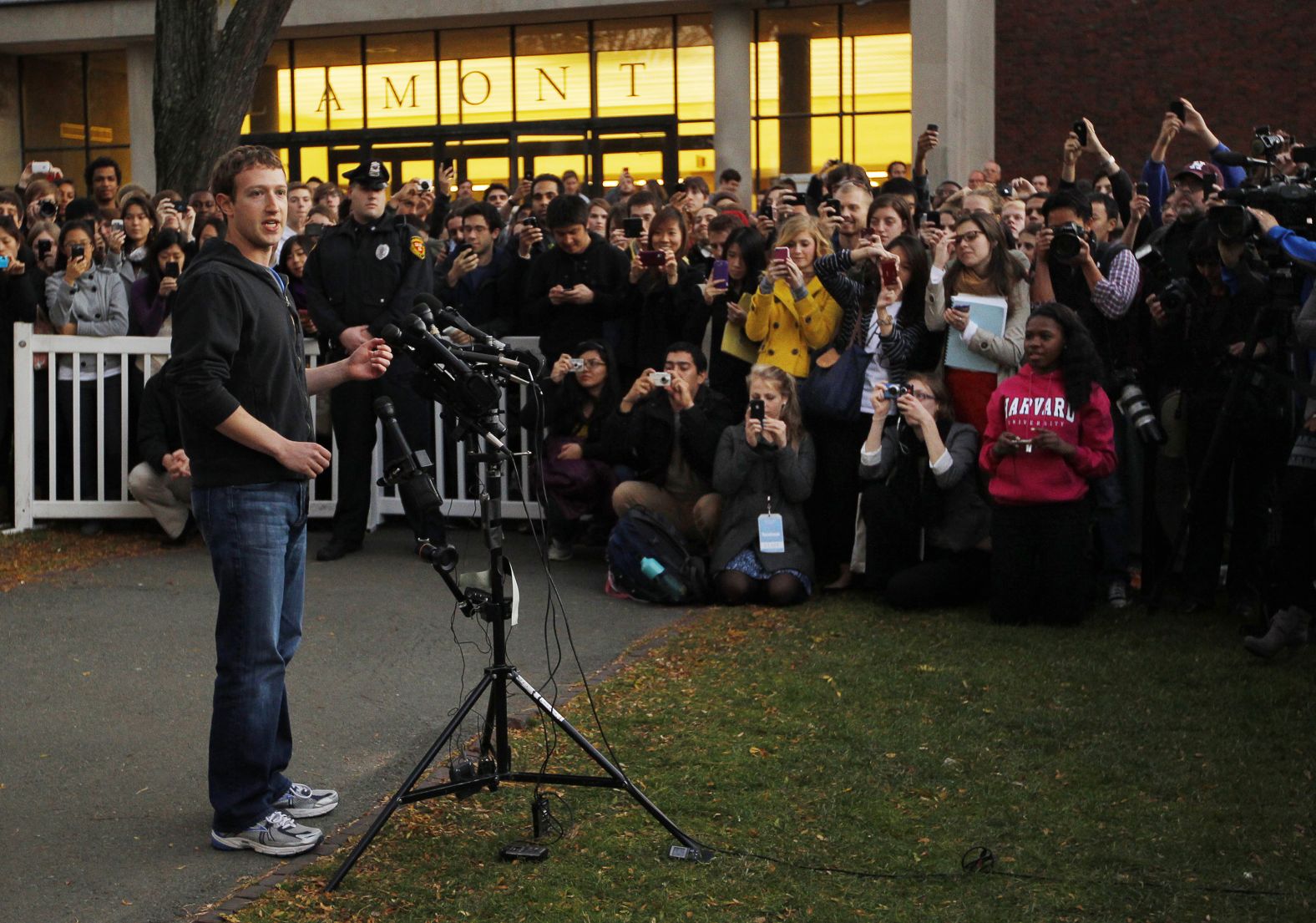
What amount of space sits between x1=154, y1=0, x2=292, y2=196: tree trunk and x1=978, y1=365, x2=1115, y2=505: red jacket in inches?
334

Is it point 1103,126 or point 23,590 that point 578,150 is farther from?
point 23,590

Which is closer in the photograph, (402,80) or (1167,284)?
(1167,284)

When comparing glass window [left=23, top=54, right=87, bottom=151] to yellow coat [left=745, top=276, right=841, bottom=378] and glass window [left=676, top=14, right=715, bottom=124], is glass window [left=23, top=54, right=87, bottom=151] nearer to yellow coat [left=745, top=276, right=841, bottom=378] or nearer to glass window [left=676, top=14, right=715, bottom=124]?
glass window [left=676, top=14, right=715, bottom=124]

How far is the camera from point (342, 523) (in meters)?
9.90

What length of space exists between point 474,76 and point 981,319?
18925 mm

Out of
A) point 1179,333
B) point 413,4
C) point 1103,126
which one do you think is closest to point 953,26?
point 1103,126

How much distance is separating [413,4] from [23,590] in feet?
60.7

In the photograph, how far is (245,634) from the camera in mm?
4875

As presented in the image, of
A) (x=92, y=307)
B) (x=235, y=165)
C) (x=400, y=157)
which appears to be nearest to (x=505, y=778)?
(x=235, y=165)

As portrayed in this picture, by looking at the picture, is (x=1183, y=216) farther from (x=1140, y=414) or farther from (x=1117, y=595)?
(x=1117, y=595)

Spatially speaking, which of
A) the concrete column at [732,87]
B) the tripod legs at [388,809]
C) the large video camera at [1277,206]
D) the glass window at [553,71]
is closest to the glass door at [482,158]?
the glass window at [553,71]

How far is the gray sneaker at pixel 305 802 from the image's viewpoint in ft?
17.2

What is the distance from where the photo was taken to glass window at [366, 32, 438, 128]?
86.4 ft

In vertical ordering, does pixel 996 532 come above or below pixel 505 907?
above
